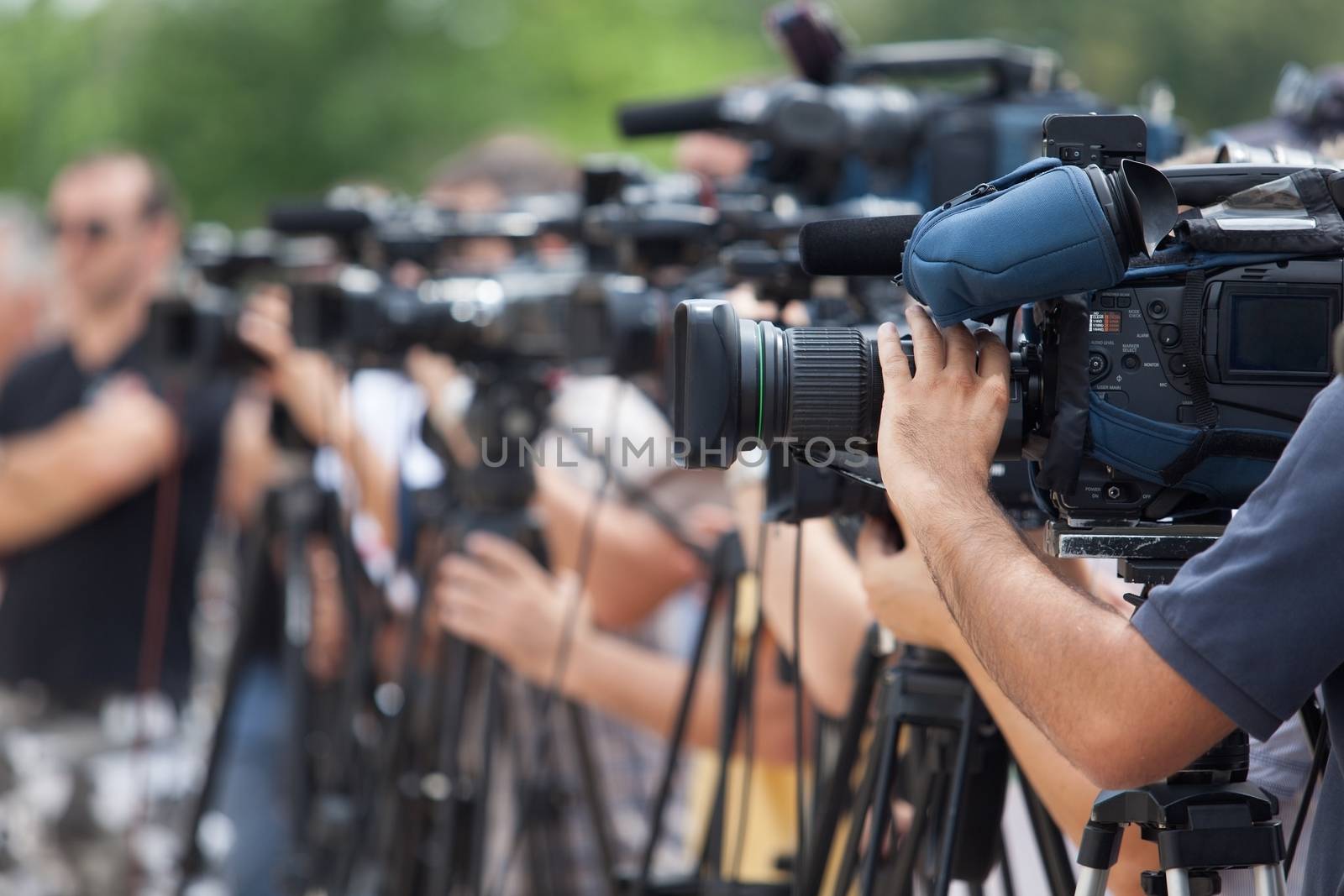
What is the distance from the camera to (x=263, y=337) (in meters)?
2.86

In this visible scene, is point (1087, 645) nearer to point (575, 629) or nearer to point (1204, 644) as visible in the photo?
point (1204, 644)

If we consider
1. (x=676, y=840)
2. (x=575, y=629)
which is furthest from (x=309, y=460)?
(x=676, y=840)

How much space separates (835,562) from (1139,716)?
0.87 m

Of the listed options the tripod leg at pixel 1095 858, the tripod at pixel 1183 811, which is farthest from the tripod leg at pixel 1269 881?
the tripod leg at pixel 1095 858

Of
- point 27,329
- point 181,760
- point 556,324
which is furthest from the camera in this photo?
point 27,329

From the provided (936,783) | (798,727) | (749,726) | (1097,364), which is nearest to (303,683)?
(749,726)

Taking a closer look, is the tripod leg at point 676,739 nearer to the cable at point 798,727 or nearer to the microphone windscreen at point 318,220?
the cable at point 798,727

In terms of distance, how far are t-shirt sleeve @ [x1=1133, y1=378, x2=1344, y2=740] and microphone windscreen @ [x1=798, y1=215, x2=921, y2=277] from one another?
342 millimetres

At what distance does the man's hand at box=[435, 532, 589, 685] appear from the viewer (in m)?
2.28

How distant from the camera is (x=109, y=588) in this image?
3299 mm

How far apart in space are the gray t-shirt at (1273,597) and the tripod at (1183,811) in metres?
0.11

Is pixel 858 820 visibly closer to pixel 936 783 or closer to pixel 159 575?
pixel 936 783

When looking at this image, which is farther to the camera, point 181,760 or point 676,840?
point 181,760

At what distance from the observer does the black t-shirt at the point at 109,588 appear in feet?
10.7
